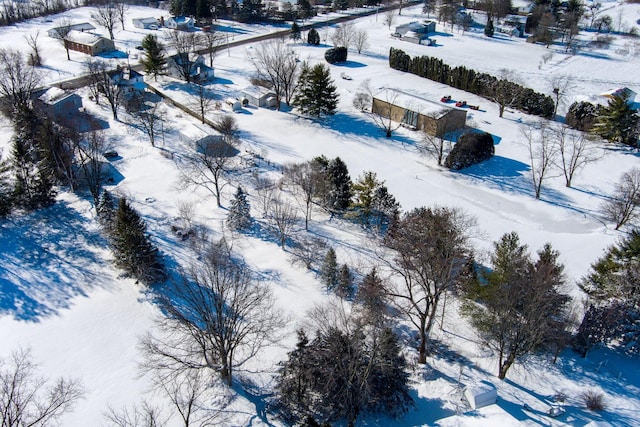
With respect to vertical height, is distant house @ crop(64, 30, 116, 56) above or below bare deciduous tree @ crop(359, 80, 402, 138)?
above

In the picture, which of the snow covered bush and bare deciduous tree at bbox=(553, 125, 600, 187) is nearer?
bare deciduous tree at bbox=(553, 125, 600, 187)

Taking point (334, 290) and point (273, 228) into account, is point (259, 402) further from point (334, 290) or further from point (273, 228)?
point (273, 228)

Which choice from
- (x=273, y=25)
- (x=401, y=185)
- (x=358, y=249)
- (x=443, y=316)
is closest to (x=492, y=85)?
(x=401, y=185)

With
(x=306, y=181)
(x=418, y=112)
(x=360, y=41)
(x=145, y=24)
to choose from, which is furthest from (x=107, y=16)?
(x=306, y=181)

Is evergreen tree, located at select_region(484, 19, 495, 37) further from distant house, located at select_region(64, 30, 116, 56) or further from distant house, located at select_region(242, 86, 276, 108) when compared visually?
distant house, located at select_region(64, 30, 116, 56)

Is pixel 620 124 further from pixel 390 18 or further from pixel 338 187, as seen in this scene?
pixel 390 18

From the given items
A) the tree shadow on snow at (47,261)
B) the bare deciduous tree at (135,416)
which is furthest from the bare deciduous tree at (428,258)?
the tree shadow on snow at (47,261)

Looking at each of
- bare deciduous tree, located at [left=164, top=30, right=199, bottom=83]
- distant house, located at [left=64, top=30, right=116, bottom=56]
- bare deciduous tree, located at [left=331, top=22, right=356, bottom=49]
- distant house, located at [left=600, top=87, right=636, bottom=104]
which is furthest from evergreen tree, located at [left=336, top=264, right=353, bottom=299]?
distant house, located at [left=64, top=30, right=116, bottom=56]
